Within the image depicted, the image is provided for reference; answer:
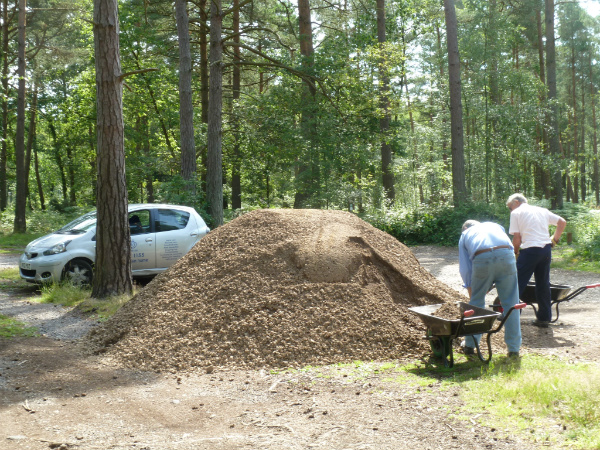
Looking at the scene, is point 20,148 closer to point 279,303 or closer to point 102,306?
point 102,306

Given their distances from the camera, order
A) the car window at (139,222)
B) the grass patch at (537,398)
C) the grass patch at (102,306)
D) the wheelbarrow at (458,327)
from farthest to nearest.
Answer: the car window at (139,222) < the grass patch at (102,306) < the wheelbarrow at (458,327) < the grass patch at (537,398)

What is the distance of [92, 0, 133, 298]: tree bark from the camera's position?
944 centimetres

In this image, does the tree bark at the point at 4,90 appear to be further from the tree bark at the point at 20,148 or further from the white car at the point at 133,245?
the white car at the point at 133,245

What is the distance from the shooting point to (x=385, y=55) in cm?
2111

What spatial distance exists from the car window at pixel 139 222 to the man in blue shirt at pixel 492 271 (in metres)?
7.18

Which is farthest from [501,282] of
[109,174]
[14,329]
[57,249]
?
[57,249]

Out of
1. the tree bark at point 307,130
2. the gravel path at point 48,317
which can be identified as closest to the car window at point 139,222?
the gravel path at point 48,317

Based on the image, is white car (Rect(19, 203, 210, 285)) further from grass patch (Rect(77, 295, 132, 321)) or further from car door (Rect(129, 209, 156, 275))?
grass patch (Rect(77, 295, 132, 321))

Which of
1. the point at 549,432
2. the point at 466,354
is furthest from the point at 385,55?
the point at 549,432

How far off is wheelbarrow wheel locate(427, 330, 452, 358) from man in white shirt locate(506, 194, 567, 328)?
7.21 feet

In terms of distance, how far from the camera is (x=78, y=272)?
10.8 meters

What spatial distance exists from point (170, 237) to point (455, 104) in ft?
44.2

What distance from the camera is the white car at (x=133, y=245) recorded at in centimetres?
1066

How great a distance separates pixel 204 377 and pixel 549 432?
3239mm
